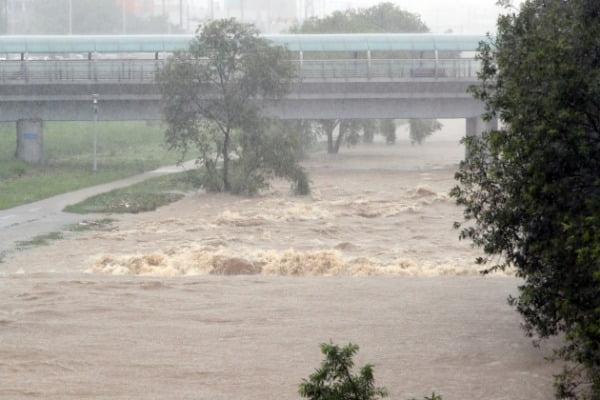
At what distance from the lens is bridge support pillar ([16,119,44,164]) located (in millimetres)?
58656

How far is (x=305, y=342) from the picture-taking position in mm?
18469

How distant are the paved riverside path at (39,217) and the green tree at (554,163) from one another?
59.5 feet

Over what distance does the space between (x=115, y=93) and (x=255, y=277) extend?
35747mm

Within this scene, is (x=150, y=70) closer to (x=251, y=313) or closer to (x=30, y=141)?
(x=30, y=141)

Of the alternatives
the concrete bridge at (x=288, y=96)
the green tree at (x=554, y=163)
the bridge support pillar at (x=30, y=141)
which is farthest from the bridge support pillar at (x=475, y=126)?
the green tree at (x=554, y=163)

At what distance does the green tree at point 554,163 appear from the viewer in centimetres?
1315

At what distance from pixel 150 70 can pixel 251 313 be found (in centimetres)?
3991

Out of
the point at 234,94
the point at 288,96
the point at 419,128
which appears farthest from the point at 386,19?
the point at 234,94

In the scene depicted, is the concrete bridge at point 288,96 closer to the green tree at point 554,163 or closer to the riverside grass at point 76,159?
the riverside grass at point 76,159

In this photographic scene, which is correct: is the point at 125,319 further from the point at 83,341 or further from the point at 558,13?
the point at 558,13

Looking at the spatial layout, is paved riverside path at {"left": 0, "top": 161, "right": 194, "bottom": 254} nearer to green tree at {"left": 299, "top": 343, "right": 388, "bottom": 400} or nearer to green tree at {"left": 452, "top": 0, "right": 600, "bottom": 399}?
green tree at {"left": 452, "top": 0, "right": 600, "bottom": 399}

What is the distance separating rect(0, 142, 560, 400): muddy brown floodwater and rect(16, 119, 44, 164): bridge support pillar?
22.4 meters

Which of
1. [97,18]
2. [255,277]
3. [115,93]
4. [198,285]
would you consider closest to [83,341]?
[198,285]

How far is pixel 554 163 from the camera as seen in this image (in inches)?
542
